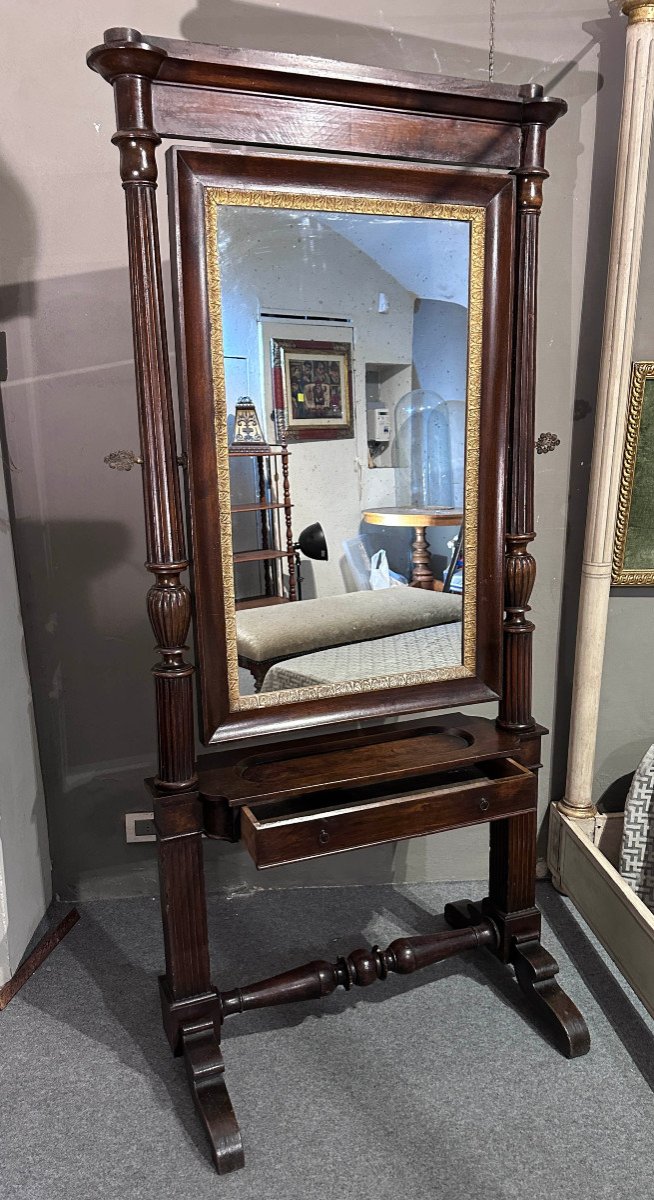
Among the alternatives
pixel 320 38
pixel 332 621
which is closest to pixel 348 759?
pixel 332 621

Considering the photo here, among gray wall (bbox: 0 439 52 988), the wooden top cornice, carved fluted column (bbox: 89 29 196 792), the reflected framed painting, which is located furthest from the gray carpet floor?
the wooden top cornice

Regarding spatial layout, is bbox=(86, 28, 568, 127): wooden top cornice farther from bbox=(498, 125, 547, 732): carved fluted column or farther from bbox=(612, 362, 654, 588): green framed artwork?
bbox=(612, 362, 654, 588): green framed artwork

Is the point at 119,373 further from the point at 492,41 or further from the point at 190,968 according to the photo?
the point at 190,968

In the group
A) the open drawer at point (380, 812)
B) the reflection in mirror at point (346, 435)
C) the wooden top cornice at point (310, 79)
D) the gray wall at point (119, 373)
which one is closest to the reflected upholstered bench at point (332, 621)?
the reflection in mirror at point (346, 435)

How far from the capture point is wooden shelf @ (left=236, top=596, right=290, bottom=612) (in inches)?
66.1

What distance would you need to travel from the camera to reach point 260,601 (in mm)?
1696

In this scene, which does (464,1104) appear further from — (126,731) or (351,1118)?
(126,731)

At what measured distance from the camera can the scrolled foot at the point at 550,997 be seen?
1845 millimetres

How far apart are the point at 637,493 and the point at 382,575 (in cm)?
92

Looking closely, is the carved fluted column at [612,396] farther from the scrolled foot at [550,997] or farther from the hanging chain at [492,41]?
the scrolled foot at [550,997]

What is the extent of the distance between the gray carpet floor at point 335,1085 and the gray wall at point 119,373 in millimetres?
371

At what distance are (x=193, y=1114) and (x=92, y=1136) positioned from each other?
0.65 ft

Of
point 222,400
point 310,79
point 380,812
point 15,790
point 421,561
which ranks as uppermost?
point 310,79

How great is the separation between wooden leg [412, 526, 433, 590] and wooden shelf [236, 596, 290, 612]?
29 centimetres
